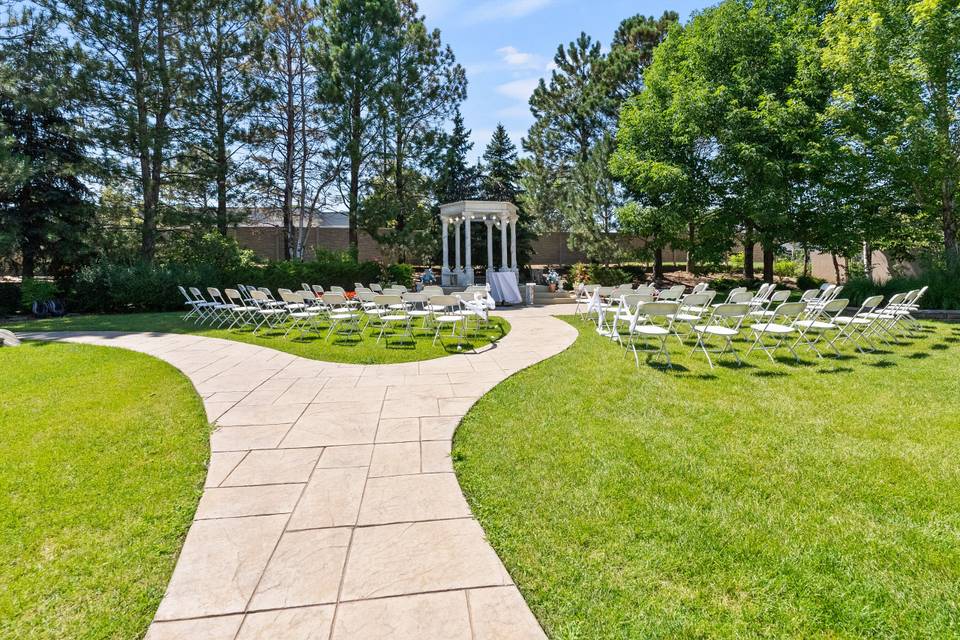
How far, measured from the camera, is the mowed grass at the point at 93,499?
2.07 m

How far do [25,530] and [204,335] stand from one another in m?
8.11

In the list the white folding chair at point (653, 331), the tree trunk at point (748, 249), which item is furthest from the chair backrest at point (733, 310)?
the tree trunk at point (748, 249)

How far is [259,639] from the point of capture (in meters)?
1.88

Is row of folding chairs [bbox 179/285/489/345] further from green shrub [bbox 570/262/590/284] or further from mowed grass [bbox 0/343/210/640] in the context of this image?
green shrub [bbox 570/262/590/284]

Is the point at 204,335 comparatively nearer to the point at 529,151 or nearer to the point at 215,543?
the point at 215,543

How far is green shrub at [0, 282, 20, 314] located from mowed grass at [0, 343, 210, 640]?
13.4 metres

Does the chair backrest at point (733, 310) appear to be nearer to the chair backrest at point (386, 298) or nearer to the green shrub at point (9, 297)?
the chair backrest at point (386, 298)

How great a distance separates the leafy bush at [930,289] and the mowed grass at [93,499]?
51.8 feet

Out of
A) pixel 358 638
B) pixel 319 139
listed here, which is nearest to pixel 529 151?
pixel 319 139

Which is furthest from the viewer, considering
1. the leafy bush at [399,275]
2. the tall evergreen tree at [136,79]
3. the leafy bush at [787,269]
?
the leafy bush at [787,269]

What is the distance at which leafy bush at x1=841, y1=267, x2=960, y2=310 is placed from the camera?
11750mm

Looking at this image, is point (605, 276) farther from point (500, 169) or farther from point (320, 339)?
point (320, 339)

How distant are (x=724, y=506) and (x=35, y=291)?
1979 centimetres

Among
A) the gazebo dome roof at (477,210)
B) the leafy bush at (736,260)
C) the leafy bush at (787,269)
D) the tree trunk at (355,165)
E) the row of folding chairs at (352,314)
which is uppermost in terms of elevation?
the tree trunk at (355,165)
